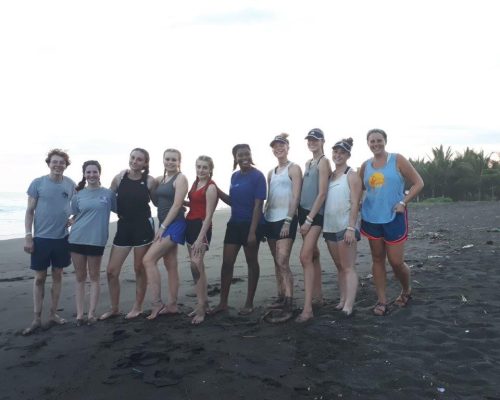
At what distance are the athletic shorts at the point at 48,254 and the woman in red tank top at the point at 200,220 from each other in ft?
4.70

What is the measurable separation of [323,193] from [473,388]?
2.20m

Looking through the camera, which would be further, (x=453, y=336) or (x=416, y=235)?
(x=416, y=235)

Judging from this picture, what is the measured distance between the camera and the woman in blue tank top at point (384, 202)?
4.45 m

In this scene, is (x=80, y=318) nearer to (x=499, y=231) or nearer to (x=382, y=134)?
(x=382, y=134)

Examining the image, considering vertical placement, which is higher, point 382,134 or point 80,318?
point 382,134

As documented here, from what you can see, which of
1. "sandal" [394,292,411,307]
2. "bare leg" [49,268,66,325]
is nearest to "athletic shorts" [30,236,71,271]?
"bare leg" [49,268,66,325]

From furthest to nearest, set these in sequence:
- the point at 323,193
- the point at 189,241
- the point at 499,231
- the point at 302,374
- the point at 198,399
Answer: the point at 499,231, the point at 189,241, the point at 323,193, the point at 302,374, the point at 198,399

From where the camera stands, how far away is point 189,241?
4.77m

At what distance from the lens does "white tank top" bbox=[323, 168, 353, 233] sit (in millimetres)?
4453

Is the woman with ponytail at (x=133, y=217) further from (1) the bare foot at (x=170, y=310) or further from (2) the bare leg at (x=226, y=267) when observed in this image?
(2) the bare leg at (x=226, y=267)

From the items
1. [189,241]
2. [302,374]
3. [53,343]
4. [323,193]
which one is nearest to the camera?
[302,374]

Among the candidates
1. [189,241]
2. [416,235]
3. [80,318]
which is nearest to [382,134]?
[189,241]

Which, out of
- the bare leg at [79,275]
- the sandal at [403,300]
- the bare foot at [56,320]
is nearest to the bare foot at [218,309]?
the bare leg at [79,275]

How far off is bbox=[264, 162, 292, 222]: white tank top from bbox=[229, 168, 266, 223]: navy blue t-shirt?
0.13m
